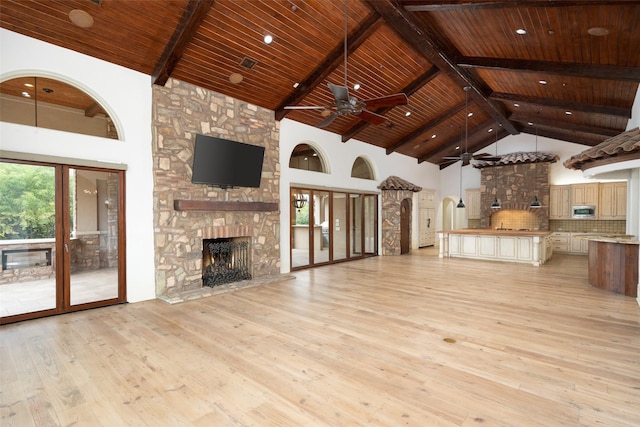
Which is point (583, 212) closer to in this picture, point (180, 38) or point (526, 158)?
point (526, 158)

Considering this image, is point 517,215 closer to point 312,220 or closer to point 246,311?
point 312,220

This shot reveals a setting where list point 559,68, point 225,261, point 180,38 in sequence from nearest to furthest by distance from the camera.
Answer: point 180,38 → point 559,68 → point 225,261

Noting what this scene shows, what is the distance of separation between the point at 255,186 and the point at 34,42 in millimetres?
3914

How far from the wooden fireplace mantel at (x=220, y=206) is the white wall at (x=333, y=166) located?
682mm

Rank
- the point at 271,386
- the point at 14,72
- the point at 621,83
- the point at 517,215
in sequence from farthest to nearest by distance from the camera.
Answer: the point at 517,215 → the point at 621,83 → the point at 14,72 → the point at 271,386

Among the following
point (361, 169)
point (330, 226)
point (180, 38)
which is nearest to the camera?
point (180, 38)

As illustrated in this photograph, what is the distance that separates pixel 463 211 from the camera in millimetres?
15055

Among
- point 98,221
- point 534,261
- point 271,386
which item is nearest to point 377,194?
point 534,261

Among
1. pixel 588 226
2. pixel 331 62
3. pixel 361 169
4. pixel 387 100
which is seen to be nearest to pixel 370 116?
pixel 387 100

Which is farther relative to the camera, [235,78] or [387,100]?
[235,78]

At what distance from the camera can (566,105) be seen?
7.57 meters

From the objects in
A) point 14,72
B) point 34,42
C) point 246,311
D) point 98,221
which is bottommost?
point 246,311

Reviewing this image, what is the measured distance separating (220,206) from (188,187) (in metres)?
0.67

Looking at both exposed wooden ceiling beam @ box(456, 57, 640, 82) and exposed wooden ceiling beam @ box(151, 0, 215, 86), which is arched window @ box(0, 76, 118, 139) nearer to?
exposed wooden ceiling beam @ box(151, 0, 215, 86)
